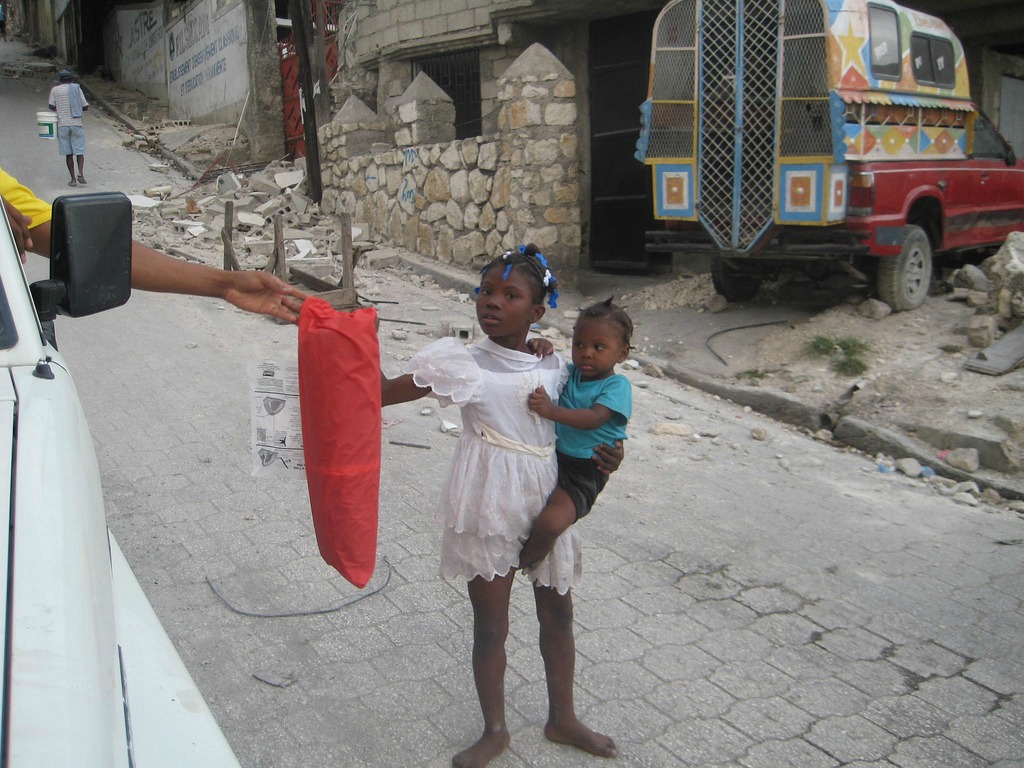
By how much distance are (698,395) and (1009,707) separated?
4.15 m

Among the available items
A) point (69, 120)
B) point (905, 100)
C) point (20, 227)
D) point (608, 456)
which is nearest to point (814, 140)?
point (905, 100)

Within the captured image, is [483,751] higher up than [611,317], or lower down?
lower down

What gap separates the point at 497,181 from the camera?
10.1 metres

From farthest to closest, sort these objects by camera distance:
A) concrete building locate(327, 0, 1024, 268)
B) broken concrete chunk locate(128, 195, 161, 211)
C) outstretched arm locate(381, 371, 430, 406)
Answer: broken concrete chunk locate(128, 195, 161, 211), concrete building locate(327, 0, 1024, 268), outstretched arm locate(381, 371, 430, 406)

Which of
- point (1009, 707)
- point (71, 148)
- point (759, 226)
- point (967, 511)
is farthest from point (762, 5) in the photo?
point (71, 148)

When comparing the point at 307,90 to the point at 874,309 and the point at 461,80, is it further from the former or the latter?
the point at 874,309

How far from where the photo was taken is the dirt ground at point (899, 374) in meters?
6.22

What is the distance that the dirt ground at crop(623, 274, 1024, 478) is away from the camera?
6223mm

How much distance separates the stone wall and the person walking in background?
587 centimetres

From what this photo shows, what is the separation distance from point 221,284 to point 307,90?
12722 millimetres

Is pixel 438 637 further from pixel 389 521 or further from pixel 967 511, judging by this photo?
pixel 967 511

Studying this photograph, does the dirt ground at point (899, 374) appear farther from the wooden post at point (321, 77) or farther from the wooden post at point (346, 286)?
the wooden post at point (321, 77)

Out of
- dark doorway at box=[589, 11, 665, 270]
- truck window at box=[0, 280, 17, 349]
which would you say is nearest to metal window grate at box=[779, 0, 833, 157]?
dark doorway at box=[589, 11, 665, 270]

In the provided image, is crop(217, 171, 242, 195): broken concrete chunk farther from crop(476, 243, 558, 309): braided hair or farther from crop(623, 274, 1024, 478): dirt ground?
crop(476, 243, 558, 309): braided hair
